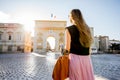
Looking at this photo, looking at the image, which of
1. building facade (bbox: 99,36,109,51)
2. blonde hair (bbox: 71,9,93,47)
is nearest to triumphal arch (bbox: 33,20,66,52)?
building facade (bbox: 99,36,109,51)

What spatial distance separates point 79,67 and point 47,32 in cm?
6284

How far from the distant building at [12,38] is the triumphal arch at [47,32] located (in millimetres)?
5047

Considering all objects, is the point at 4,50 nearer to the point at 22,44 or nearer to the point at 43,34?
the point at 22,44

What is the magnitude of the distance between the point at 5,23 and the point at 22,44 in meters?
7.66

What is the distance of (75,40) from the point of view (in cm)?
372

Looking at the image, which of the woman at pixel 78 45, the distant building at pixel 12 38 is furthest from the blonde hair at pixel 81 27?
the distant building at pixel 12 38

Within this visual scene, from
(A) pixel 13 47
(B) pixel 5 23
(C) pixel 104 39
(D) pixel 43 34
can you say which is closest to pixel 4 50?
(A) pixel 13 47

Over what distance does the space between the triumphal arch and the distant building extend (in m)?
5.05

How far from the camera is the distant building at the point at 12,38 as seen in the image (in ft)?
203

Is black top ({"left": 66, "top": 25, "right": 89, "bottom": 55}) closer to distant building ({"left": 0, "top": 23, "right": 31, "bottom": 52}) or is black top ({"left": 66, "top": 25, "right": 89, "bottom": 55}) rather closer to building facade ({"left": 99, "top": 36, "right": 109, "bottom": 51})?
distant building ({"left": 0, "top": 23, "right": 31, "bottom": 52})

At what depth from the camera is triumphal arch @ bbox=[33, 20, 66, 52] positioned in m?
65.2

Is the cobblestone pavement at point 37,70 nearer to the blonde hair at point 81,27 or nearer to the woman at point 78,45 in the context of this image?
the woman at point 78,45

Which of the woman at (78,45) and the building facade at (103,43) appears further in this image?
the building facade at (103,43)

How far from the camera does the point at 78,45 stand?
371 cm
